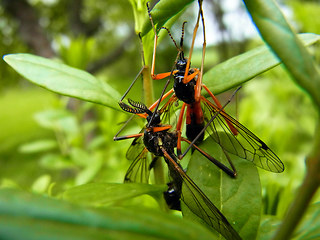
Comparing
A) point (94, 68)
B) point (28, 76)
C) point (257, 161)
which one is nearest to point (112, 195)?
point (28, 76)

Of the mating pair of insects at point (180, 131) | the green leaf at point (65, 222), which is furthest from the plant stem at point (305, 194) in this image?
the mating pair of insects at point (180, 131)

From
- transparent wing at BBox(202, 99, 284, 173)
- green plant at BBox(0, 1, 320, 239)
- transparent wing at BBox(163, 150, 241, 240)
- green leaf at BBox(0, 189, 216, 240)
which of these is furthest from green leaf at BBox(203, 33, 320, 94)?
green leaf at BBox(0, 189, 216, 240)

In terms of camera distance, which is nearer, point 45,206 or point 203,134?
point 45,206

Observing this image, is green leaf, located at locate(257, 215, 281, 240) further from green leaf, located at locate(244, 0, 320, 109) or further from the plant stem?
green leaf, located at locate(244, 0, 320, 109)

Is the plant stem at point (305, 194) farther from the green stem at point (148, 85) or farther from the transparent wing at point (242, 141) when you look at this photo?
the green stem at point (148, 85)

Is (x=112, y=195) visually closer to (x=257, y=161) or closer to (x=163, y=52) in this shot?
(x=257, y=161)

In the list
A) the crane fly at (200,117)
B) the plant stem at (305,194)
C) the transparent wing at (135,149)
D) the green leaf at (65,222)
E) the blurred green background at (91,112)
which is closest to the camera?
the green leaf at (65,222)
